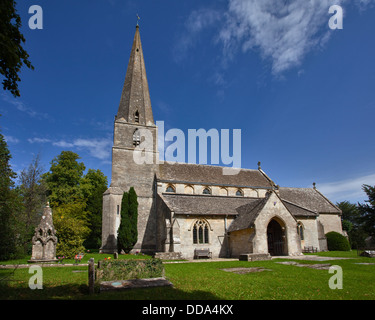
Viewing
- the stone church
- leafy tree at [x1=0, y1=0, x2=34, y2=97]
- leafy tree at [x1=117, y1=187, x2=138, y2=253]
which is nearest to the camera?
leafy tree at [x1=0, y1=0, x2=34, y2=97]

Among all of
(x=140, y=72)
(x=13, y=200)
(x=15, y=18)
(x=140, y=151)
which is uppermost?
(x=140, y=72)

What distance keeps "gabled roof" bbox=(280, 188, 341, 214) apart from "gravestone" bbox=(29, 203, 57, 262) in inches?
1068

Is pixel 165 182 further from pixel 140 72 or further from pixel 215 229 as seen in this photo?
pixel 140 72

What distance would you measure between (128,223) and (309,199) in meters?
25.2

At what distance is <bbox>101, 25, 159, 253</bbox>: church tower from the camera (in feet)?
85.6

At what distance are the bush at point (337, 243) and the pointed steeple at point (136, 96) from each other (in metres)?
26.3

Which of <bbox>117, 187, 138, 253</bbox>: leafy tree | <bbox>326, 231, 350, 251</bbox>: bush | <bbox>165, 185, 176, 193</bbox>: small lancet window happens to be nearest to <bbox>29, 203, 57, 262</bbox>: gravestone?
<bbox>117, 187, 138, 253</bbox>: leafy tree

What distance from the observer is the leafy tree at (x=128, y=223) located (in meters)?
24.2

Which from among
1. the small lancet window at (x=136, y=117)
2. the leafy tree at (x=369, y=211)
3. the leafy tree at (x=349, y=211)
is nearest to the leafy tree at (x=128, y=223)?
the small lancet window at (x=136, y=117)

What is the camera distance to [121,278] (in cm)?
873

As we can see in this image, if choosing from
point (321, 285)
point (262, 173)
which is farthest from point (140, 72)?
point (321, 285)

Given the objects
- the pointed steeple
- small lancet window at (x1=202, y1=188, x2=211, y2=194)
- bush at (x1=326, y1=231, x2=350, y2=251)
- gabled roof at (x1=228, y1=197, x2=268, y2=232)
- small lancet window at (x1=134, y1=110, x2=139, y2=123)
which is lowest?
bush at (x1=326, y1=231, x2=350, y2=251)

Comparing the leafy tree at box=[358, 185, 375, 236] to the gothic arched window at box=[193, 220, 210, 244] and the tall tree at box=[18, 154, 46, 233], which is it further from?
the tall tree at box=[18, 154, 46, 233]
